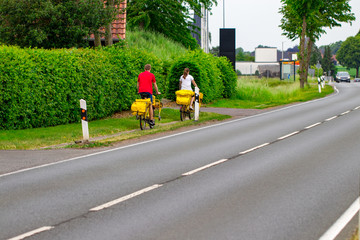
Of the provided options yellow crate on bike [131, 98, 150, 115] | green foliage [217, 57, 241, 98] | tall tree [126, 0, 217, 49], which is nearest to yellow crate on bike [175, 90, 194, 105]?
yellow crate on bike [131, 98, 150, 115]

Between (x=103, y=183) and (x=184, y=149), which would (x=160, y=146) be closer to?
(x=184, y=149)

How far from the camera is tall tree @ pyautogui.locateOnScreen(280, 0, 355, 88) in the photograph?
148 ft

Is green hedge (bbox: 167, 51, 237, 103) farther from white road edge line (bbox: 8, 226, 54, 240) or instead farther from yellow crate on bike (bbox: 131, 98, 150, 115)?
white road edge line (bbox: 8, 226, 54, 240)

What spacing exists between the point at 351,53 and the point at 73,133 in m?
149

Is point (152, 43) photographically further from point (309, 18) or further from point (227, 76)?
point (309, 18)

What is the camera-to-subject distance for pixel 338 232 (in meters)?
5.51

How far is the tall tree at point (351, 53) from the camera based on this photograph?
15225cm

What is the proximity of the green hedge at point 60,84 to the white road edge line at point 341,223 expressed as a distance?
10.8 m

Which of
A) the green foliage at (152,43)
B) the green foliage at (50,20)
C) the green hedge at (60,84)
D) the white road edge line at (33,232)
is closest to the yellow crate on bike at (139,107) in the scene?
the green hedge at (60,84)

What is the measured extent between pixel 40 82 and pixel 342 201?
1110 centimetres

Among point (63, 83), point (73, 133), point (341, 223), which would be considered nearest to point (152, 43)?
point (63, 83)

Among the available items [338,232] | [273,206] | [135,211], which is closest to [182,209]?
[135,211]

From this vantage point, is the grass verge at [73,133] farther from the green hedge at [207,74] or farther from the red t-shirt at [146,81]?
the green hedge at [207,74]

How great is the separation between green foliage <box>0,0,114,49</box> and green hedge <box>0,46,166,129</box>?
4.32m
